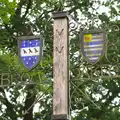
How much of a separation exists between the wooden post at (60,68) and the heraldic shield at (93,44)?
10.9 inches

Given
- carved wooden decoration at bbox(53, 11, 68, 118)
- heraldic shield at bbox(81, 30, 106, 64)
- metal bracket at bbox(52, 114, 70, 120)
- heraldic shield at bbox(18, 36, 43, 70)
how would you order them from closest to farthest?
1. metal bracket at bbox(52, 114, 70, 120)
2. carved wooden decoration at bbox(53, 11, 68, 118)
3. heraldic shield at bbox(81, 30, 106, 64)
4. heraldic shield at bbox(18, 36, 43, 70)

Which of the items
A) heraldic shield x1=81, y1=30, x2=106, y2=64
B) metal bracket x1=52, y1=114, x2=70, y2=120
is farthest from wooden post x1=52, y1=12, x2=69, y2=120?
heraldic shield x1=81, y1=30, x2=106, y2=64

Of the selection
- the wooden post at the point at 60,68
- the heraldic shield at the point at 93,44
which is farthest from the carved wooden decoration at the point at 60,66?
the heraldic shield at the point at 93,44

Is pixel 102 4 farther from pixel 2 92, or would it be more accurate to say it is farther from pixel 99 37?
pixel 99 37

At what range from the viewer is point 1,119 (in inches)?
613

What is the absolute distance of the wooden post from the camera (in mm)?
5453

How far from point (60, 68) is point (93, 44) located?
62 cm

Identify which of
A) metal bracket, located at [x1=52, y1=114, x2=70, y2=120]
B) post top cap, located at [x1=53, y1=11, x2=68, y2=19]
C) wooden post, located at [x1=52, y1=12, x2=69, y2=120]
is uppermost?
post top cap, located at [x1=53, y1=11, x2=68, y2=19]

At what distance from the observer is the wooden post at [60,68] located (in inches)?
215

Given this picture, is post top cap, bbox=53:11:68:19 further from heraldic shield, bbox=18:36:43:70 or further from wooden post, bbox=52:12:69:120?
heraldic shield, bbox=18:36:43:70

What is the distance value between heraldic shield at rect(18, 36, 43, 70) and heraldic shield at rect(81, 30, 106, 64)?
660mm

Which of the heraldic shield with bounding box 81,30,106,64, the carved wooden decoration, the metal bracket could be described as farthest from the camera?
the heraldic shield with bounding box 81,30,106,64

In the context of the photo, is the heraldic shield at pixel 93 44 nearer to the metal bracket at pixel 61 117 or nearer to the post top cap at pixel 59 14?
the post top cap at pixel 59 14

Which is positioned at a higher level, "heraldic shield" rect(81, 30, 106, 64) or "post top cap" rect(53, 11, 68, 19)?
"post top cap" rect(53, 11, 68, 19)
